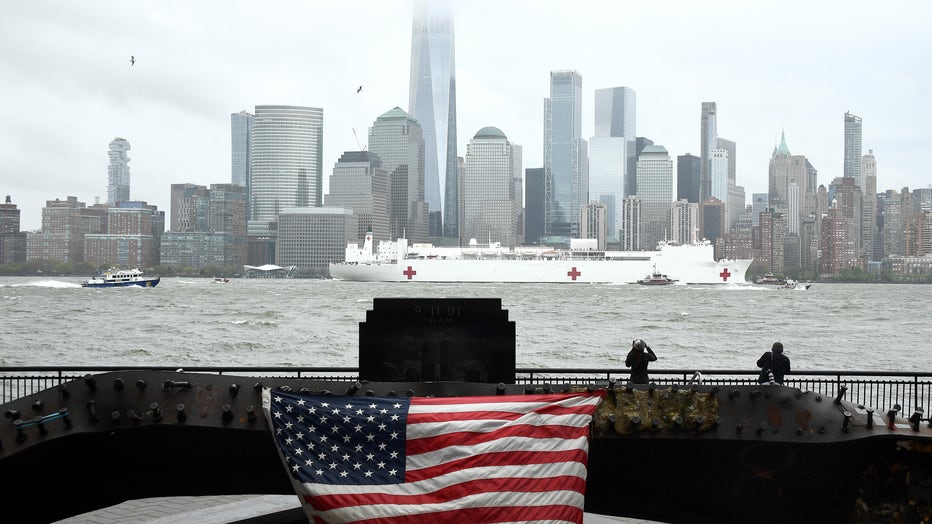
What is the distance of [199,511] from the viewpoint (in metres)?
8.95

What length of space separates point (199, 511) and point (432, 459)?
5635 millimetres

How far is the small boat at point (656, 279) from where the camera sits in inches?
5586

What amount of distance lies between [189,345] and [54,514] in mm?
47216

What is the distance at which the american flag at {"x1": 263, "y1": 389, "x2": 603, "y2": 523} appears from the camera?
404 centimetres

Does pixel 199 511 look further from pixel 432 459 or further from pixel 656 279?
pixel 656 279

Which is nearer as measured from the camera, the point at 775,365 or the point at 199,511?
the point at 199,511

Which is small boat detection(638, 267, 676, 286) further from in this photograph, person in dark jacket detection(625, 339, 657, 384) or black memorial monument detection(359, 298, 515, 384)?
black memorial monument detection(359, 298, 515, 384)

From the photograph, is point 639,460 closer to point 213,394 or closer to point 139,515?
point 213,394

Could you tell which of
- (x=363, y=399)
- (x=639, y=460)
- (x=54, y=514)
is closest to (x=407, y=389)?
(x=363, y=399)

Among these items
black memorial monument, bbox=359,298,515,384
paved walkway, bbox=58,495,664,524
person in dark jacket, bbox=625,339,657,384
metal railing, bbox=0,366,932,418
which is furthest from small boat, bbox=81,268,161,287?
black memorial monument, bbox=359,298,515,384

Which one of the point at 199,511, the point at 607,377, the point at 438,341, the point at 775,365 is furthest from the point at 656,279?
the point at 438,341

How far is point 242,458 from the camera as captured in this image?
5488mm

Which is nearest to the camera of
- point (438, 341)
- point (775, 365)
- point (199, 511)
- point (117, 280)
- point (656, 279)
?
point (438, 341)

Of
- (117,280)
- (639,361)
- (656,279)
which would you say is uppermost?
(639,361)
